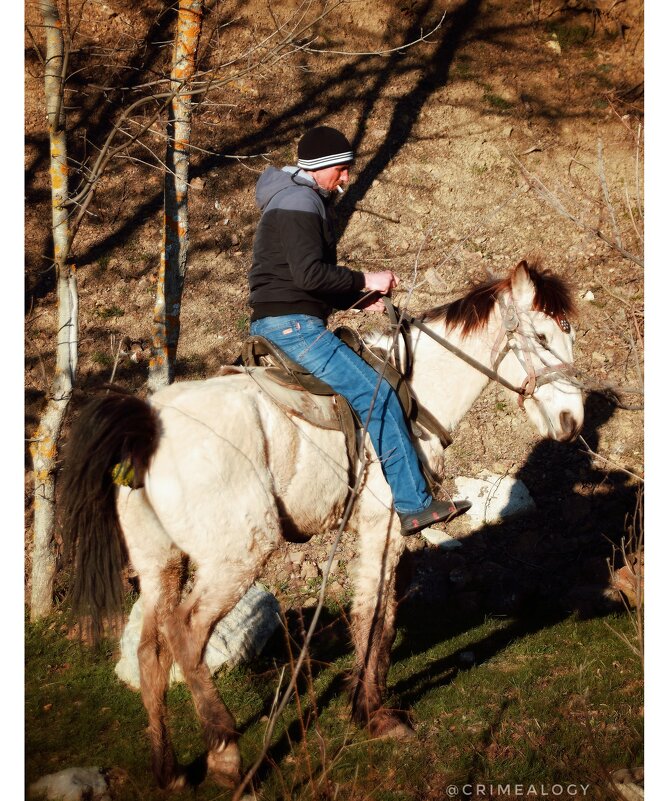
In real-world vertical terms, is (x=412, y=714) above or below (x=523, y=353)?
below

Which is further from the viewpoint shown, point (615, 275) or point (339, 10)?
point (339, 10)

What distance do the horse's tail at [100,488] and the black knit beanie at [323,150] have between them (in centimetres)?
190

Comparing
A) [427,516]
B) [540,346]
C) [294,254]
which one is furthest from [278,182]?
[427,516]

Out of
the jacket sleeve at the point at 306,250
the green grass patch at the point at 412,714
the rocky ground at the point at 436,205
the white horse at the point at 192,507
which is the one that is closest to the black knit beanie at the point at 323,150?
the jacket sleeve at the point at 306,250

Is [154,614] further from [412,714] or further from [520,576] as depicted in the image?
[520,576]

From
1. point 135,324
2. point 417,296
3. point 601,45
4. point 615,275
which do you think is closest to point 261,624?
point 135,324

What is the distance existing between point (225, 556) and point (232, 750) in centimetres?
118

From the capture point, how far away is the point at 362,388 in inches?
191

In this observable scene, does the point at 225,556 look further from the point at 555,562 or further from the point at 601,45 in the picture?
the point at 601,45

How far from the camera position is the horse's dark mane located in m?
5.26

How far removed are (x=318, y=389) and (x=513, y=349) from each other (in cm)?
152

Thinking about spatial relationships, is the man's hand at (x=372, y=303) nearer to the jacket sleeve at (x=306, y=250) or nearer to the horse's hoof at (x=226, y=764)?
the jacket sleeve at (x=306, y=250)

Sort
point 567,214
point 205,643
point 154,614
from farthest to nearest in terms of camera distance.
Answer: point 154,614 → point 205,643 → point 567,214

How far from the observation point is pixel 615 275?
11.4 metres
